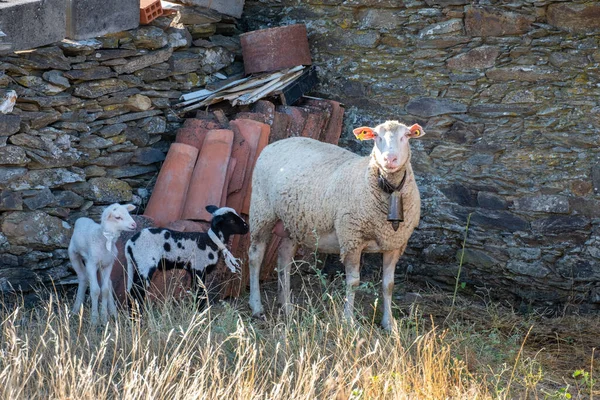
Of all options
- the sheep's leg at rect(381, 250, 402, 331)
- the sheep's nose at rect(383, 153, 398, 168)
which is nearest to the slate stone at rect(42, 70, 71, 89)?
the sheep's nose at rect(383, 153, 398, 168)

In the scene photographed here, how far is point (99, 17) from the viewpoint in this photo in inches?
301

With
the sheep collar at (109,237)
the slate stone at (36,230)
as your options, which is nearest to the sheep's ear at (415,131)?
the sheep collar at (109,237)

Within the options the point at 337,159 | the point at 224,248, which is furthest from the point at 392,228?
the point at 224,248

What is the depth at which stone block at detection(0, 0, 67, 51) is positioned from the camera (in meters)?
6.86

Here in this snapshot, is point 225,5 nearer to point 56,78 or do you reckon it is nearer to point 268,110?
point 268,110

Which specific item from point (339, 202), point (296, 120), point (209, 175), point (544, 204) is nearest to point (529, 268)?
point (544, 204)

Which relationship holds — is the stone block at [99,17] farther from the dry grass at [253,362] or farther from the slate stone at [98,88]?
the dry grass at [253,362]

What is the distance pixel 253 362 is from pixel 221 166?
3.16 m

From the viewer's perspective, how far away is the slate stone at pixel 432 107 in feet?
26.4

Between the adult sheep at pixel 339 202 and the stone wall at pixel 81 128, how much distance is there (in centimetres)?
127

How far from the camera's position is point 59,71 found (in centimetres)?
737

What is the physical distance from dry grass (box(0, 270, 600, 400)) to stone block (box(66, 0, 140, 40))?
2.43m

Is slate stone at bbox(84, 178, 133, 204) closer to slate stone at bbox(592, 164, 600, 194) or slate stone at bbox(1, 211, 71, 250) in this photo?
slate stone at bbox(1, 211, 71, 250)

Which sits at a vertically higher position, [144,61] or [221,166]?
[144,61]
